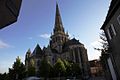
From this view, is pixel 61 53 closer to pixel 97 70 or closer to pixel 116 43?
pixel 97 70

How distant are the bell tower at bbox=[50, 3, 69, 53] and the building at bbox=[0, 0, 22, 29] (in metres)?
73.3

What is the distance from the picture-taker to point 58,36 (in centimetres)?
8038

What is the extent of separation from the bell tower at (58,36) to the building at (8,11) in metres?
73.3

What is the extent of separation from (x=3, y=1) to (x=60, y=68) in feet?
164

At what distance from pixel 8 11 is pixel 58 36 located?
78.7 meters

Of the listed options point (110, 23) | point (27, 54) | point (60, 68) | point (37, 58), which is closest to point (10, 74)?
point (60, 68)

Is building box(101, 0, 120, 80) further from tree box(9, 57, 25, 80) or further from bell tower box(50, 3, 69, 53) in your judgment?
bell tower box(50, 3, 69, 53)

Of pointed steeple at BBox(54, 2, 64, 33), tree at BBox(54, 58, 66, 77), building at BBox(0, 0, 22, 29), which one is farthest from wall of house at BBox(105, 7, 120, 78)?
pointed steeple at BBox(54, 2, 64, 33)

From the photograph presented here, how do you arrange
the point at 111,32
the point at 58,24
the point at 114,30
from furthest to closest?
the point at 58,24 → the point at 111,32 → the point at 114,30

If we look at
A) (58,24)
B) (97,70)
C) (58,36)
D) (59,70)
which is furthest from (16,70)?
(58,24)

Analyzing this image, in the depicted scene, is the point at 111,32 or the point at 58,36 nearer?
the point at 111,32

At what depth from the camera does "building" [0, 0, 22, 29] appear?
1.66m

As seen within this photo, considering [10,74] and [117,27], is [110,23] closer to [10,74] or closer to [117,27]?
[117,27]

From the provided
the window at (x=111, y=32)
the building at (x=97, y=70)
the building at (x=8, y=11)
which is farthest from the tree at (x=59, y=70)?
the building at (x=8, y=11)
